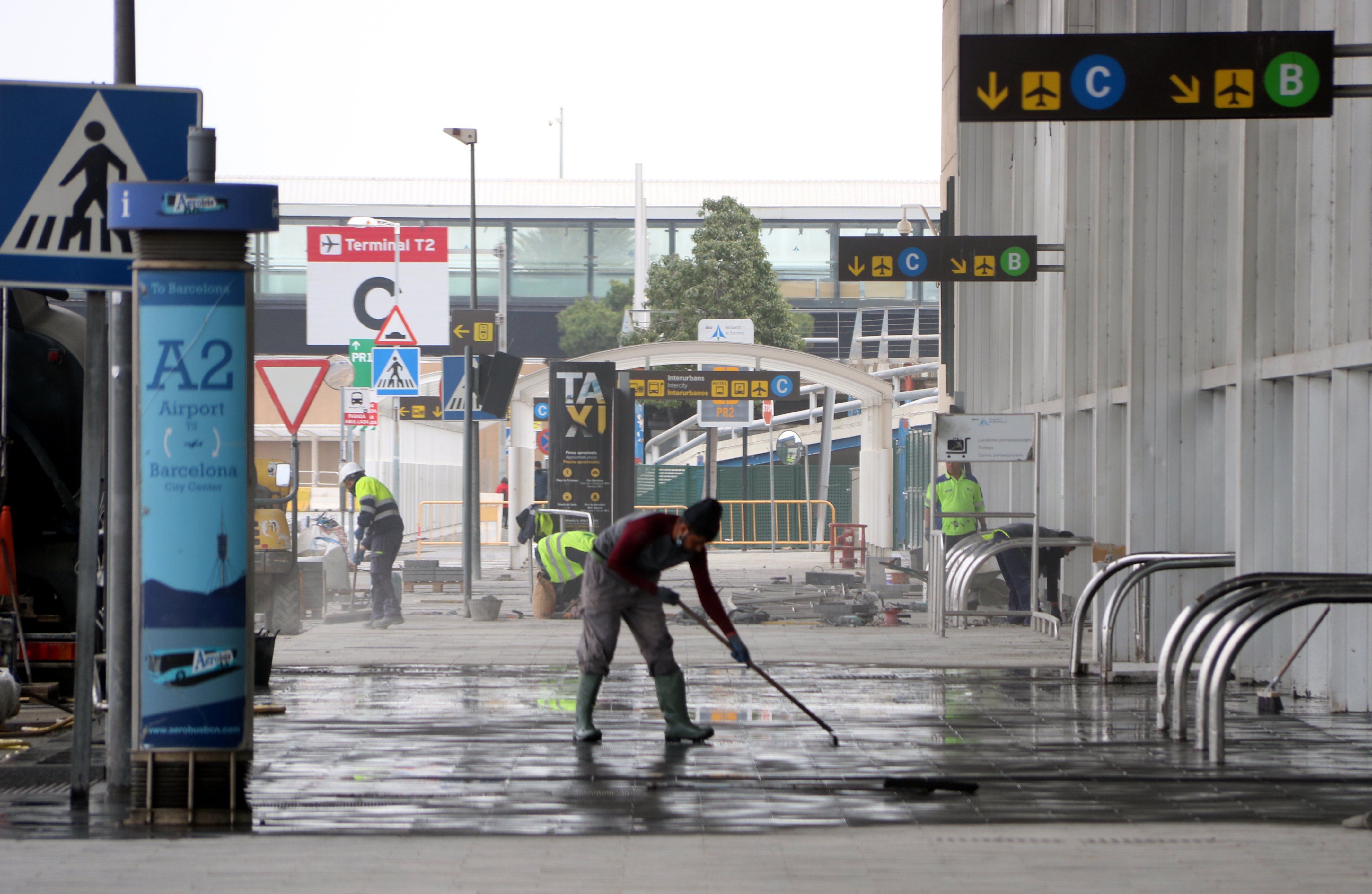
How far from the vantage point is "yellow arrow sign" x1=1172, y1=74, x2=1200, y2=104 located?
7750 millimetres

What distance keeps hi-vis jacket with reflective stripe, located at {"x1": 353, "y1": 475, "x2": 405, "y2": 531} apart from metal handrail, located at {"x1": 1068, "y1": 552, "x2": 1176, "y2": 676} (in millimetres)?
7311

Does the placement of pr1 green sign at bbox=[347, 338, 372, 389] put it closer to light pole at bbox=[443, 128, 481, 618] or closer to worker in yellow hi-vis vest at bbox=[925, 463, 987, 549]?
light pole at bbox=[443, 128, 481, 618]

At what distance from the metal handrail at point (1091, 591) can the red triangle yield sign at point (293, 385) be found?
25.1 feet

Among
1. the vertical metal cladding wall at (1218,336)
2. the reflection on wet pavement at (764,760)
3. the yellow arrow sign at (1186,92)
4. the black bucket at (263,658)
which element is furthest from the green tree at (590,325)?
the yellow arrow sign at (1186,92)

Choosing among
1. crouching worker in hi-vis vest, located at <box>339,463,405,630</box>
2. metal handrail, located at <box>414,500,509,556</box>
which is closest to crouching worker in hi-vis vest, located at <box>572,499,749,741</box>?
crouching worker in hi-vis vest, located at <box>339,463,405,630</box>

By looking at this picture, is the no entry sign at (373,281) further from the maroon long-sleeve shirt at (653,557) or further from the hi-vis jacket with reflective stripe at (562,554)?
the maroon long-sleeve shirt at (653,557)

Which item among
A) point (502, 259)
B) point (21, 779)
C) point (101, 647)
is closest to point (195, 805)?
point (21, 779)

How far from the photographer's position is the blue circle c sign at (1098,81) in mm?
7766

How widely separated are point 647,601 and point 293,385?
25.2 feet

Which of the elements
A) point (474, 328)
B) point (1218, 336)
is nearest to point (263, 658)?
point (1218, 336)

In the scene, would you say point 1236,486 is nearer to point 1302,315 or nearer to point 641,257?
point 1302,315

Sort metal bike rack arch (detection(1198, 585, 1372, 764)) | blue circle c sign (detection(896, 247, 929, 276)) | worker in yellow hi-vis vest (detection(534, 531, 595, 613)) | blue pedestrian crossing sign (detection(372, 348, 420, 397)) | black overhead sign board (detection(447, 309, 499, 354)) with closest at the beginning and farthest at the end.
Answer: metal bike rack arch (detection(1198, 585, 1372, 764)) < blue circle c sign (detection(896, 247, 929, 276)) < worker in yellow hi-vis vest (detection(534, 531, 595, 613)) < blue pedestrian crossing sign (detection(372, 348, 420, 397)) < black overhead sign board (detection(447, 309, 499, 354))

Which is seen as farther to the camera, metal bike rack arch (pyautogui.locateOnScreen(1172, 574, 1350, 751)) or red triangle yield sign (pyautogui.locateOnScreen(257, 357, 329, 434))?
red triangle yield sign (pyautogui.locateOnScreen(257, 357, 329, 434))

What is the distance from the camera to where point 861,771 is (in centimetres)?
762
